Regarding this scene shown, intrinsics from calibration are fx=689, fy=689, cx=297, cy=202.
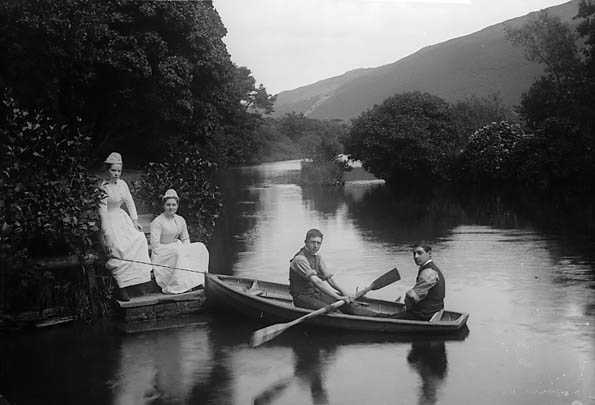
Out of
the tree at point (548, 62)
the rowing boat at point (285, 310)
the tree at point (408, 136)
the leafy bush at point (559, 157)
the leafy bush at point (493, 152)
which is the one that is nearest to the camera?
the rowing boat at point (285, 310)

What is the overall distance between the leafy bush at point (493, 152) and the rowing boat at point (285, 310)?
21927mm

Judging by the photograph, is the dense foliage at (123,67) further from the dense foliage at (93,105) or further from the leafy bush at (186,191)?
the leafy bush at (186,191)

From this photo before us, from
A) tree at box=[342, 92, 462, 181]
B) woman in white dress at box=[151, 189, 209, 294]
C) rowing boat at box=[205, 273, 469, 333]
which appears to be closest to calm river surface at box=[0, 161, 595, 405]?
rowing boat at box=[205, 273, 469, 333]

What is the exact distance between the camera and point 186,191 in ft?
35.7

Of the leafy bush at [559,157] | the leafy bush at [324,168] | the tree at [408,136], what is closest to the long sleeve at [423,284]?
the leafy bush at [559,157]

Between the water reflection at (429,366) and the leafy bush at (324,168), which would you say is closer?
the water reflection at (429,366)

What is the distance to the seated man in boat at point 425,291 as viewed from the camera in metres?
7.40

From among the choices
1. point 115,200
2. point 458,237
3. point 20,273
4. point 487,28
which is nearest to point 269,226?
point 458,237

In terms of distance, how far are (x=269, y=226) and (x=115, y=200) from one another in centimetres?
897

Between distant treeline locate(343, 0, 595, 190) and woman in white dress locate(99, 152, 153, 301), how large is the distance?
2045 cm

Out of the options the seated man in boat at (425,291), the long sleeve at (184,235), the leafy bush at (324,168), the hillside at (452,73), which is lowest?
the seated man in boat at (425,291)

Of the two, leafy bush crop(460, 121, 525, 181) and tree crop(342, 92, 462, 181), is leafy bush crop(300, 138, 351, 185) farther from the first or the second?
leafy bush crop(460, 121, 525, 181)

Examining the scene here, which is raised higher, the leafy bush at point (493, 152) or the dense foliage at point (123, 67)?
the dense foliage at point (123, 67)

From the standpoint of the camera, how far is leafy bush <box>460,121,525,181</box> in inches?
1140
